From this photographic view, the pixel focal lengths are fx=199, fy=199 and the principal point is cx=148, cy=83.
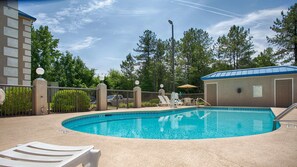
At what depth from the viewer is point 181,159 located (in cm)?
284

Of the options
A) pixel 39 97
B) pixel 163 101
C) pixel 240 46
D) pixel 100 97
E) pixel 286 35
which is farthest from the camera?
pixel 240 46

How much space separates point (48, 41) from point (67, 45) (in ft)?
10.8

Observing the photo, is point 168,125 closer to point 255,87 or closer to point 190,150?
point 190,150

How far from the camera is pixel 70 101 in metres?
11.0

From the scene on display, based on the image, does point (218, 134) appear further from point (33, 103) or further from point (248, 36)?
point (248, 36)

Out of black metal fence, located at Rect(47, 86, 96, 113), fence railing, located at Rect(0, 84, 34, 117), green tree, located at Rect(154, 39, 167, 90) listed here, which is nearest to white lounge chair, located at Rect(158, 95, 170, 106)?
black metal fence, located at Rect(47, 86, 96, 113)

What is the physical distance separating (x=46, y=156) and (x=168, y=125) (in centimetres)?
713

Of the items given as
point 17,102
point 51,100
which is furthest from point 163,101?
point 17,102

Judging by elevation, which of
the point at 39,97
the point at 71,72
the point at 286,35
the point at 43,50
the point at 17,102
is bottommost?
the point at 17,102

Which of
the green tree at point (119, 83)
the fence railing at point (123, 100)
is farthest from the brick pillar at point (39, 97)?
the green tree at point (119, 83)

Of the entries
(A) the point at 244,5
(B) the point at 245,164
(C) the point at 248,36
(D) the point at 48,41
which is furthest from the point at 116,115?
(C) the point at 248,36

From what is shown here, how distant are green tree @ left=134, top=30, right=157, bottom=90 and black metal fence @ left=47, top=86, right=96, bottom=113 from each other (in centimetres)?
1922

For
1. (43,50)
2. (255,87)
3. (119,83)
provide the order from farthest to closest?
(119,83)
(43,50)
(255,87)

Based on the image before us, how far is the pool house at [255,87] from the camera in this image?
1526 cm
